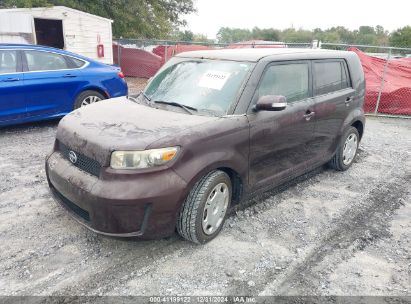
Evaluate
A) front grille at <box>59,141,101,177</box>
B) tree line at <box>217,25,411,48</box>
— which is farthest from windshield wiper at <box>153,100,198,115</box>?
tree line at <box>217,25,411,48</box>

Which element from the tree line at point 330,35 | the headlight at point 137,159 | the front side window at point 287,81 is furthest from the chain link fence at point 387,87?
the tree line at point 330,35

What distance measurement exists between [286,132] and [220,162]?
110 centimetres

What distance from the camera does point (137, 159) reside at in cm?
289

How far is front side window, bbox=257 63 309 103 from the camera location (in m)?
3.81

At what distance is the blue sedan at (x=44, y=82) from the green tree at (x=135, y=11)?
723 centimetres

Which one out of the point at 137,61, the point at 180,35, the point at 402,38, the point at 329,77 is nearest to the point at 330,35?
the point at 402,38

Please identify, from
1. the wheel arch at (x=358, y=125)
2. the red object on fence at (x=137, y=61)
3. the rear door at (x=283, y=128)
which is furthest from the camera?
the red object on fence at (x=137, y=61)

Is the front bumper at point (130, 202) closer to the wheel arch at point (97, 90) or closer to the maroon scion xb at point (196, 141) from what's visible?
the maroon scion xb at point (196, 141)

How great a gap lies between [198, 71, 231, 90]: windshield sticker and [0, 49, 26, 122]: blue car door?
4.02m

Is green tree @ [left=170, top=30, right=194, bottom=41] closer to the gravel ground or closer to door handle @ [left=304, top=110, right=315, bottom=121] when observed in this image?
door handle @ [left=304, top=110, right=315, bottom=121]

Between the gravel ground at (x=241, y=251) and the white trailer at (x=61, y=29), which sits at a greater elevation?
the white trailer at (x=61, y=29)

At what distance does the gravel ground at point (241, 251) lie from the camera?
9.52 ft

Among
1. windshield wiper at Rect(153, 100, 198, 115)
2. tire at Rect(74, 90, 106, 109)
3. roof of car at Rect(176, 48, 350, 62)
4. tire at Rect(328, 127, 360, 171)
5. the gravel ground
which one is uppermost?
roof of car at Rect(176, 48, 350, 62)

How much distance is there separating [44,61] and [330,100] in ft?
16.8
